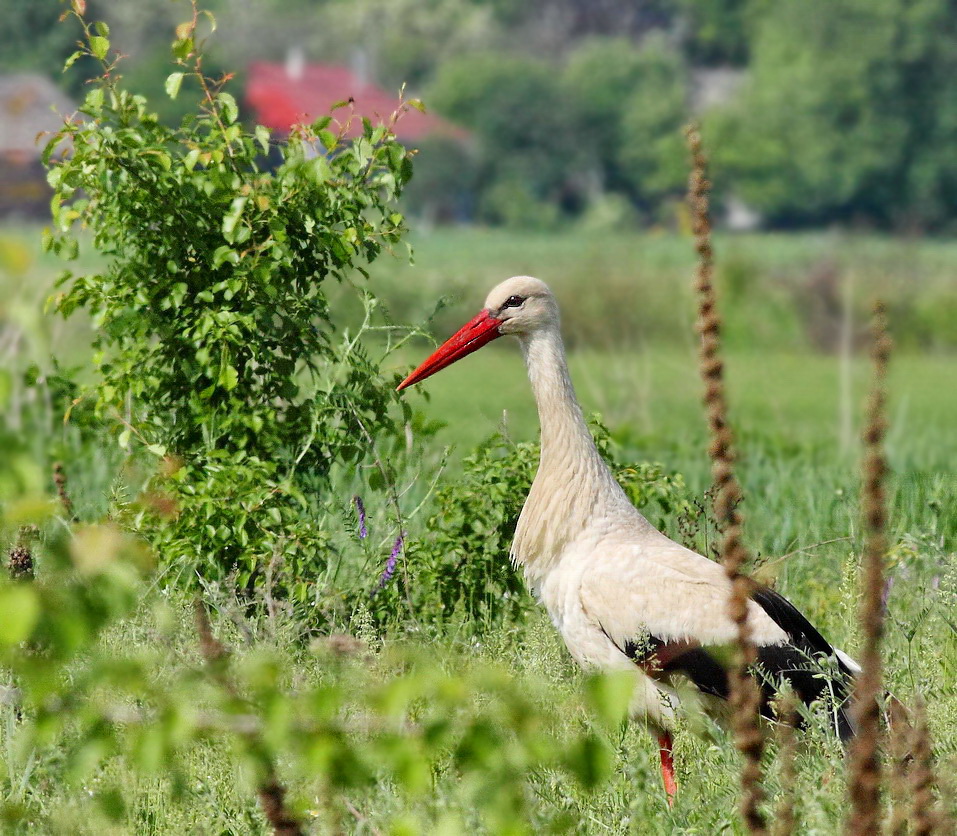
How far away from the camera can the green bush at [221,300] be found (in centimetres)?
409

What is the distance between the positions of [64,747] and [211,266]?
1.66 m

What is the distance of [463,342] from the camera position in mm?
4359

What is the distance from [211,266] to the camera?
4289 millimetres

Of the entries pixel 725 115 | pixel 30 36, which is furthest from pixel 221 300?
pixel 725 115

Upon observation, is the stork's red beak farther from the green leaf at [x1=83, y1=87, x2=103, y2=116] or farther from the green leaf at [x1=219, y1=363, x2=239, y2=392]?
the green leaf at [x1=83, y1=87, x2=103, y2=116]

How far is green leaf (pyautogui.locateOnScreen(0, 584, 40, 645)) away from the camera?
1.38 m

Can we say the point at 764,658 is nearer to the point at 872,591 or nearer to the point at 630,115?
the point at 872,591

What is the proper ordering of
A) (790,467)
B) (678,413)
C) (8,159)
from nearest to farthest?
1. (790,467)
2. (678,413)
3. (8,159)

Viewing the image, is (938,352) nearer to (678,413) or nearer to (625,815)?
(678,413)

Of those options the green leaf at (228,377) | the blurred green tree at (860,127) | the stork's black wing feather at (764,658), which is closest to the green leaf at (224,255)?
the green leaf at (228,377)

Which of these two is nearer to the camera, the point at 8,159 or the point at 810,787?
the point at 810,787

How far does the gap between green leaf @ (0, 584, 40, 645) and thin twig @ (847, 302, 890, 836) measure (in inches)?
35.4

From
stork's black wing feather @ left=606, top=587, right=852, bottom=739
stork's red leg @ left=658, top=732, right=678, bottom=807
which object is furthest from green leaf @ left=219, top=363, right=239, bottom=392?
stork's red leg @ left=658, top=732, right=678, bottom=807

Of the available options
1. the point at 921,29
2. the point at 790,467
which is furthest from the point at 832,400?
the point at 921,29
